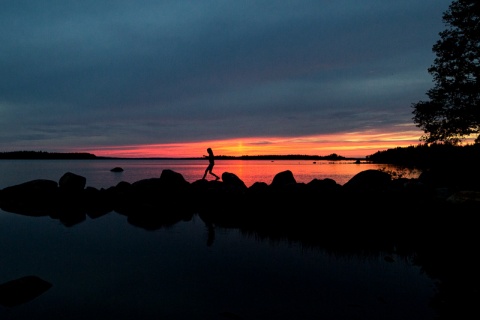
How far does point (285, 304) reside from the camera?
6.59 m

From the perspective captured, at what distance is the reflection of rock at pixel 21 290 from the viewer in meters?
6.69

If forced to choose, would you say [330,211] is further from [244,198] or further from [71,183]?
[71,183]

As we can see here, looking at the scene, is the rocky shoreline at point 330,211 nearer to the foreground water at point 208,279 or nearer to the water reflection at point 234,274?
the water reflection at point 234,274

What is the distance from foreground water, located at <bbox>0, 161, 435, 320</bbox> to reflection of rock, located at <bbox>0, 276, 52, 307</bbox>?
183 millimetres

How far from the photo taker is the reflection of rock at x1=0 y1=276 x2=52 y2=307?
6688 millimetres

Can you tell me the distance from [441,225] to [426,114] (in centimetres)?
1174

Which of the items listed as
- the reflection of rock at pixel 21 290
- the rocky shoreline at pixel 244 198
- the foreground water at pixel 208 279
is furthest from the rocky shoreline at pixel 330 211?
the reflection of rock at pixel 21 290

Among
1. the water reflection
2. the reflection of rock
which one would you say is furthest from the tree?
the reflection of rock

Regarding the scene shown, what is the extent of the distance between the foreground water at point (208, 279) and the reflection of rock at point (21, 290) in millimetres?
183

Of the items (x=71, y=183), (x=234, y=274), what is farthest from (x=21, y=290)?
(x=71, y=183)

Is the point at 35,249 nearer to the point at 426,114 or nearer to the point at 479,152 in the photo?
the point at 426,114

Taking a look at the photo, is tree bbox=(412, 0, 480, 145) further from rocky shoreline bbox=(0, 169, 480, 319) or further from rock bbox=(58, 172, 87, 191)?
rock bbox=(58, 172, 87, 191)

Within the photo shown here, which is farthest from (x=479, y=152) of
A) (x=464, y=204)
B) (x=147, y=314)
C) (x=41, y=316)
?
(x=41, y=316)

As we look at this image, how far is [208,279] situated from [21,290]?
4170 millimetres
